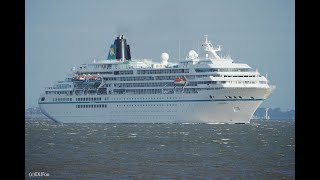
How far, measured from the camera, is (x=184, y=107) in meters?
62.3

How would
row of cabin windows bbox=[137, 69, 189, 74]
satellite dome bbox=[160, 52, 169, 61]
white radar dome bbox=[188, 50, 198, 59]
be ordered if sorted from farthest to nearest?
1. satellite dome bbox=[160, 52, 169, 61]
2. white radar dome bbox=[188, 50, 198, 59]
3. row of cabin windows bbox=[137, 69, 189, 74]

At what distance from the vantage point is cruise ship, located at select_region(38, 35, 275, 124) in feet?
203

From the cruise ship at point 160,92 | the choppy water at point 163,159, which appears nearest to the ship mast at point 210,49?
the cruise ship at point 160,92

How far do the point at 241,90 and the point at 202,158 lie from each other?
109 ft

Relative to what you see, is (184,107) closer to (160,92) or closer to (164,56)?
(160,92)

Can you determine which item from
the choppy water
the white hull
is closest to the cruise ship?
the white hull

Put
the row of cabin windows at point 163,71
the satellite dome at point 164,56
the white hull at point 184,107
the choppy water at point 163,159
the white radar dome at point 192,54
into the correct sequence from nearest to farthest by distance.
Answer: the choppy water at point 163,159 < the white hull at point 184,107 < the row of cabin windows at point 163,71 < the white radar dome at point 192,54 < the satellite dome at point 164,56

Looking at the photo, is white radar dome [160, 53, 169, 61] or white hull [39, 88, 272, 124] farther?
white radar dome [160, 53, 169, 61]

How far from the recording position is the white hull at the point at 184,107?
61.4 meters

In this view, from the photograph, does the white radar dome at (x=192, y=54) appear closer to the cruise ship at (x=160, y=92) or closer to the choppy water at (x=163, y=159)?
the cruise ship at (x=160, y=92)

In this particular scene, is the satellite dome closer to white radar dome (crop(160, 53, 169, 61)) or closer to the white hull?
white radar dome (crop(160, 53, 169, 61))

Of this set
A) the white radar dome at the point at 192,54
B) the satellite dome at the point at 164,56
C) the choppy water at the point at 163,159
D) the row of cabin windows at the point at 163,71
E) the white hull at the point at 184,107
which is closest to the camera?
the choppy water at the point at 163,159

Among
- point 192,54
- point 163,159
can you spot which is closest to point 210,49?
point 192,54
